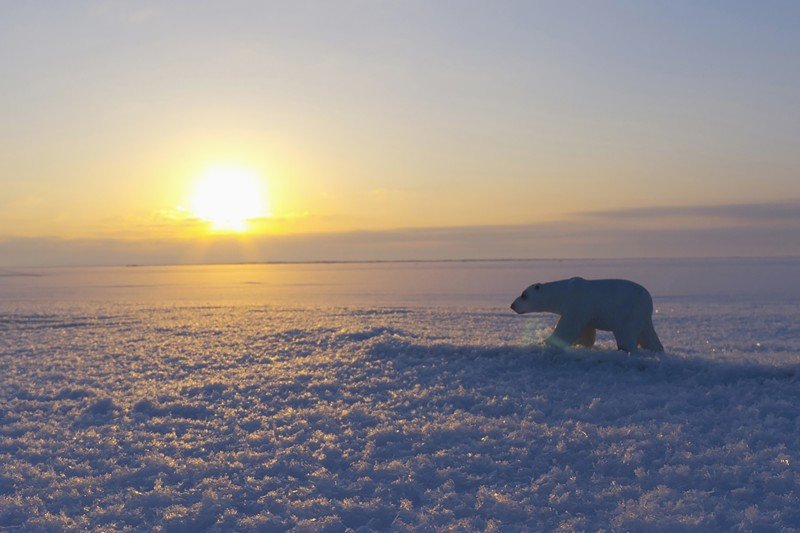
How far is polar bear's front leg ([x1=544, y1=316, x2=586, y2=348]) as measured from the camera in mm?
11203

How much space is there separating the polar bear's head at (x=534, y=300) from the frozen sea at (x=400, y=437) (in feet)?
2.77

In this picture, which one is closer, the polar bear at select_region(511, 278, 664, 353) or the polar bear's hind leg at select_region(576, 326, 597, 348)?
the polar bear at select_region(511, 278, 664, 353)

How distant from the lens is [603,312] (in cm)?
1102

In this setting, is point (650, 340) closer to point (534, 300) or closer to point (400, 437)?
point (534, 300)

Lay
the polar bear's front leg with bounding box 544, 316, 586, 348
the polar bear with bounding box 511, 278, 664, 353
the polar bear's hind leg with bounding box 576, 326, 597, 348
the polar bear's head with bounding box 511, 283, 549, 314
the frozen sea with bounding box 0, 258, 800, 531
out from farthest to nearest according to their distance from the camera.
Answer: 1. the polar bear's head with bounding box 511, 283, 549, 314
2. the polar bear's hind leg with bounding box 576, 326, 597, 348
3. the polar bear's front leg with bounding box 544, 316, 586, 348
4. the polar bear with bounding box 511, 278, 664, 353
5. the frozen sea with bounding box 0, 258, 800, 531

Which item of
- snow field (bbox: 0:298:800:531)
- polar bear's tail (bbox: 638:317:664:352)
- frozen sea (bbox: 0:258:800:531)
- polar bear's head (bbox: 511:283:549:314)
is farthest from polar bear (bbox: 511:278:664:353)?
frozen sea (bbox: 0:258:800:531)

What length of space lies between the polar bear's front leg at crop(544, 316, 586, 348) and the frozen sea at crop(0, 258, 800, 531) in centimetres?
34

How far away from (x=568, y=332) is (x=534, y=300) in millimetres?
933

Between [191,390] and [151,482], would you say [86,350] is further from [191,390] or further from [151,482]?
[151,482]

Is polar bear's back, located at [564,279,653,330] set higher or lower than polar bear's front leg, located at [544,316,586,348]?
higher

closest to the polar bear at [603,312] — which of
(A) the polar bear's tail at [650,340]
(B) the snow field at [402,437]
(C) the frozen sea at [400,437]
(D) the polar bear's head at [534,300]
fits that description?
(A) the polar bear's tail at [650,340]

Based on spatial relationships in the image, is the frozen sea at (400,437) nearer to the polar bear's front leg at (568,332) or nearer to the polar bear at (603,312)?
the polar bear's front leg at (568,332)

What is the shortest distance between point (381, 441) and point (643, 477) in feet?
9.10

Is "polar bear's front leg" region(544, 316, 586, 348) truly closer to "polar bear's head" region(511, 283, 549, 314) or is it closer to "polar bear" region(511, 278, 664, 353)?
"polar bear" region(511, 278, 664, 353)
